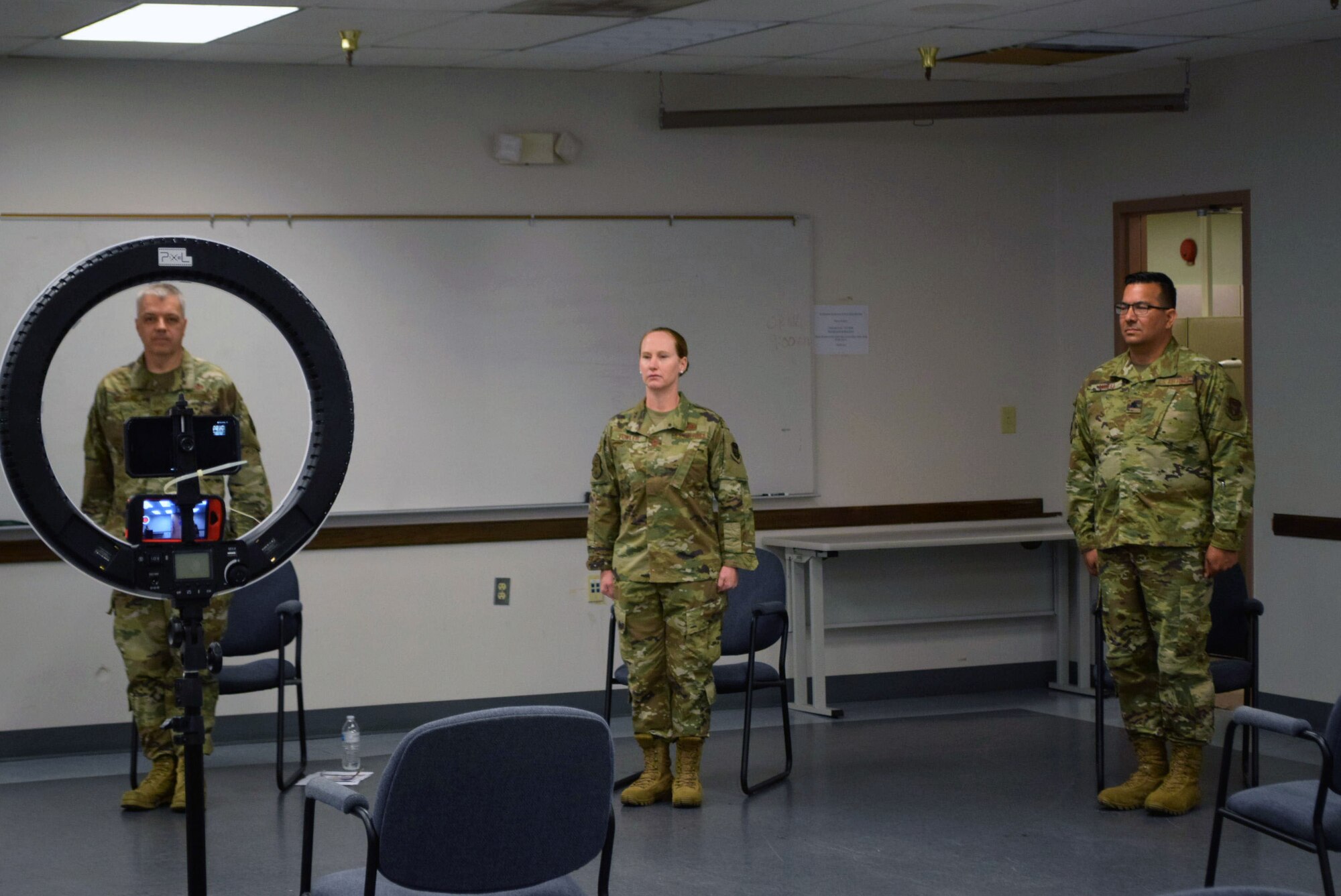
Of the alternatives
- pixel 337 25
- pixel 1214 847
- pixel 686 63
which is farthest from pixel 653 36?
pixel 1214 847

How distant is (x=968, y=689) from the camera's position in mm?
6594

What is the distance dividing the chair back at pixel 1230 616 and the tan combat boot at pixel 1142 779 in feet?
1.42

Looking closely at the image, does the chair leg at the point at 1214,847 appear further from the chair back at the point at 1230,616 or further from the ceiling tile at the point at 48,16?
the ceiling tile at the point at 48,16

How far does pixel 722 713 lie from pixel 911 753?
112 centimetres

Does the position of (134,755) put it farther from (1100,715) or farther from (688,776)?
(1100,715)

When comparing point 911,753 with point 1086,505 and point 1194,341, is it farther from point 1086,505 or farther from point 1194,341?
point 1194,341

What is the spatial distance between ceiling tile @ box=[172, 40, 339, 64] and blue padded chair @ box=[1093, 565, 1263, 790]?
345 centimetres

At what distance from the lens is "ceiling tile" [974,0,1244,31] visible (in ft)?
15.7

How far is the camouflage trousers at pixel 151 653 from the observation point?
4328 mm

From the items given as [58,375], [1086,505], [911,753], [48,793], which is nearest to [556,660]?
[911,753]

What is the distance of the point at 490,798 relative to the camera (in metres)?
2.32

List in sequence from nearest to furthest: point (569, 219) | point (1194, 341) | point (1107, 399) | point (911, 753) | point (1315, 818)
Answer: point (1315, 818)
point (1107, 399)
point (911, 753)
point (569, 219)
point (1194, 341)

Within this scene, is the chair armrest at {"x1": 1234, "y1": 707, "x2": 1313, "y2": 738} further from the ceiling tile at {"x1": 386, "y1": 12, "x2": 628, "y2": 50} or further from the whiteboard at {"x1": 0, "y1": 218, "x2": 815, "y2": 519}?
the whiteboard at {"x1": 0, "y1": 218, "x2": 815, "y2": 519}

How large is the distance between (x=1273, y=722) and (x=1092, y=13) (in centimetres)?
282
